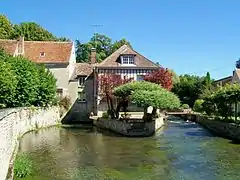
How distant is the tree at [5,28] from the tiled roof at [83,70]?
1419 cm

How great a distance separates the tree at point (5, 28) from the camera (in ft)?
190

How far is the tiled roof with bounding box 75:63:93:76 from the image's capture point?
49.7 metres

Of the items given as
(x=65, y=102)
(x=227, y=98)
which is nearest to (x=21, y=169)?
(x=227, y=98)

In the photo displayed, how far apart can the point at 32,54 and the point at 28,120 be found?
57.2ft

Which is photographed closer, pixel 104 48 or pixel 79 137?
pixel 79 137

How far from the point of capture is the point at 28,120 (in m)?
33.3

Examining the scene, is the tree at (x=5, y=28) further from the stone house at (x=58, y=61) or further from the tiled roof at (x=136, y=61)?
the tiled roof at (x=136, y=61)

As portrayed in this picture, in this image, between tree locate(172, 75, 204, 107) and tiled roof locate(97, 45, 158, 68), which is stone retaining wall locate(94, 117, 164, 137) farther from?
tree locate(172, 75, 204, 107)

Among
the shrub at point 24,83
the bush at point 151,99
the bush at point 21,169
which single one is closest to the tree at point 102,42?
the shrub at point 24,83

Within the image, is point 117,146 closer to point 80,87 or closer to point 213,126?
point 213,126

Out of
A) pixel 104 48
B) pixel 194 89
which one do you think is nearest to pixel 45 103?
pixel 194 89

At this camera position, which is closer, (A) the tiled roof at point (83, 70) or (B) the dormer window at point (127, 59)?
(B) the dormer window at point (127, 59)

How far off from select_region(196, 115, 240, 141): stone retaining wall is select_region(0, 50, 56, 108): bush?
56.6 feet

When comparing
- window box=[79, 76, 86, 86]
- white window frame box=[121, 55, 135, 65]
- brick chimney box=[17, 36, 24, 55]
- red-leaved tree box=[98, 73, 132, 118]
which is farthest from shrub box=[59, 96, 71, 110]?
white window frame box=[121, 55, 135, 65]
